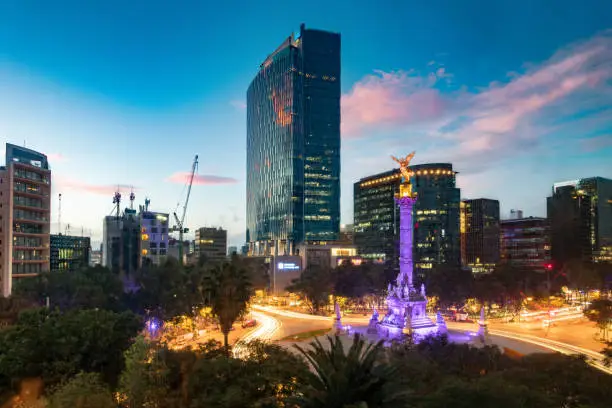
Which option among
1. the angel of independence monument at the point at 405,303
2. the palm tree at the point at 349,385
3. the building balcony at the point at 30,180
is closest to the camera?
the palm tree at the point at 349,385

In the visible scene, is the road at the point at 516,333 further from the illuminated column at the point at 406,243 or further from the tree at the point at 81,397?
the tree at the point at 81,397

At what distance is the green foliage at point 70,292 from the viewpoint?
225 feet

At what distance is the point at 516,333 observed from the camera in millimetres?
80938

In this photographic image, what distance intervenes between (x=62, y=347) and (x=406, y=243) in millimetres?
56257

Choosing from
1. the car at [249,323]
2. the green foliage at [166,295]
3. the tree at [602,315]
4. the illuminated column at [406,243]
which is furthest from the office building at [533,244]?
the green foliage at [166,295]

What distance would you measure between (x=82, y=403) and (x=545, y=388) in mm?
30473

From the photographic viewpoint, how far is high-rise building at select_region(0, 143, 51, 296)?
8662 cm

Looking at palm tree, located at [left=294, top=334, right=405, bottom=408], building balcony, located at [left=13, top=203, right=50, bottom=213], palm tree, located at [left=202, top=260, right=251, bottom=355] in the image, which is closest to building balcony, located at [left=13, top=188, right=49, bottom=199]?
building balcony, located at [left=13, top=203, right=50, bottom=213]

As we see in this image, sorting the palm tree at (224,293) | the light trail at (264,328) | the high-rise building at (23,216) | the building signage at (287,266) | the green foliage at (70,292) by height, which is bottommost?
the light trail at (264,328)

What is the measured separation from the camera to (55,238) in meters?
173

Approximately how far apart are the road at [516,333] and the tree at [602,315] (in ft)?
9.34

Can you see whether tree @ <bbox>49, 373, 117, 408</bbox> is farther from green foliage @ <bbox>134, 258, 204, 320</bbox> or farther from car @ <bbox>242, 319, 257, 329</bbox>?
car @ <bbox>242, 319, 257, 329</bbox>

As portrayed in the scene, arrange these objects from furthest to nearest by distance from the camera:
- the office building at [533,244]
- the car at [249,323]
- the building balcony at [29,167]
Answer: the office building at [533,244] < the building balcony at [29,167] < the car at [249,323]

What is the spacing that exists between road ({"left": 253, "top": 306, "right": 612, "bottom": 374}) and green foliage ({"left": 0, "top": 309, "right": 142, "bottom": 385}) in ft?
79.7
